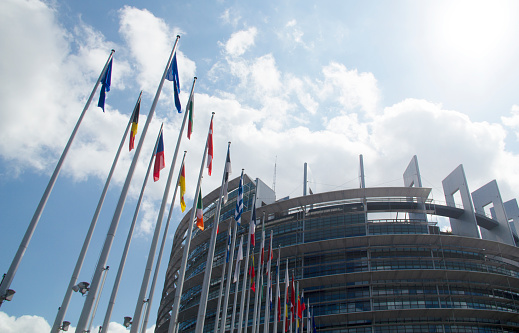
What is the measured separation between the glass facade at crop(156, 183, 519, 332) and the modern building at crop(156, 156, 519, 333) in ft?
0.42

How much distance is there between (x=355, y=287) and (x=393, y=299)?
16.0 ft

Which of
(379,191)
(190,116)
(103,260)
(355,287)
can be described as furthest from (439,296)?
(103,260)

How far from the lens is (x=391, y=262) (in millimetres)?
56844

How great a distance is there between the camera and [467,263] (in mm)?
56812

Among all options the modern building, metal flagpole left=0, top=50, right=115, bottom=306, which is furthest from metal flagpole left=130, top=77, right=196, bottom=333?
the modern building

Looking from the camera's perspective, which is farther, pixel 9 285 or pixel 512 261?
pixel 512 261

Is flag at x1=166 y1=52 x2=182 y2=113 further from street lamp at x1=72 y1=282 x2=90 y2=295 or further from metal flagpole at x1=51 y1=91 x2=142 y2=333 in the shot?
street lamp at x1=72 y1=282 x2=90 y2=295

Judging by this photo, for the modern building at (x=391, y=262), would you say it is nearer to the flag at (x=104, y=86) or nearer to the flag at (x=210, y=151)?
the flag at (x=210, y=151)

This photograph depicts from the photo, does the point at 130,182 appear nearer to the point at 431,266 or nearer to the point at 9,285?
the point at 9,285

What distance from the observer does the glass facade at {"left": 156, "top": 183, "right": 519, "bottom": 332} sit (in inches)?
2104

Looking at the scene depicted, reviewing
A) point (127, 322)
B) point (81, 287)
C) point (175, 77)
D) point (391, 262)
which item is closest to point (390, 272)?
point (391, 262)

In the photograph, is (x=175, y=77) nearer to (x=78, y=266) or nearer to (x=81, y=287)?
(x=78, y=266)

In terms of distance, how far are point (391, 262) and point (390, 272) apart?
243 centimetres

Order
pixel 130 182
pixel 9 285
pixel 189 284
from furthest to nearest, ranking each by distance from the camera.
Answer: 1. pixel 189 284
2. pixel 130 182
3. pixel 9 285
